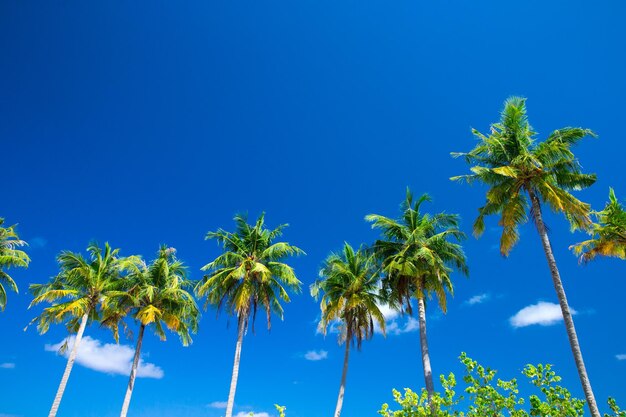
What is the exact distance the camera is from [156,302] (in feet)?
88.0

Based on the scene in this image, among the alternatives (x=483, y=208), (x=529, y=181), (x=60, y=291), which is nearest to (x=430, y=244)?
(x=483, y=208)

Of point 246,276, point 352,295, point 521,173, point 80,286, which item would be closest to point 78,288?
point 80,286

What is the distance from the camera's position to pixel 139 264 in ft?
90.3

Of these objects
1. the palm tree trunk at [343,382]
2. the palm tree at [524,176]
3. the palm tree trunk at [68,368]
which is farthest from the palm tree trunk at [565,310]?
the palm tree trunk at [68,368]

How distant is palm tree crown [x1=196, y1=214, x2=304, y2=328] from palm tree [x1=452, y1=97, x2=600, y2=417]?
37.7ft

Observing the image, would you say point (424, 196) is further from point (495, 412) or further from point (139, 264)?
point (139, 264)

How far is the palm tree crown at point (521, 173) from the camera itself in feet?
59.5

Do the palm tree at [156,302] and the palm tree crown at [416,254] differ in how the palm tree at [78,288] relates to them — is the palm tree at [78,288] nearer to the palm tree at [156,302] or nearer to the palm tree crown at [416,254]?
the palm tree at [156,302]

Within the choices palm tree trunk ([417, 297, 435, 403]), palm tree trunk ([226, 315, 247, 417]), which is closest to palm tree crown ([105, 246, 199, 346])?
palm tree trunk ([226, 315, 247, 417])

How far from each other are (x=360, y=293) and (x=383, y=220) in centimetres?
486

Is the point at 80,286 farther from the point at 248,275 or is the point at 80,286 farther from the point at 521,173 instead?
the point at 521,173

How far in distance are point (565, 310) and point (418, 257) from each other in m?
8.00

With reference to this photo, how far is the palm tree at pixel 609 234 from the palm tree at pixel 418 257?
6410mm

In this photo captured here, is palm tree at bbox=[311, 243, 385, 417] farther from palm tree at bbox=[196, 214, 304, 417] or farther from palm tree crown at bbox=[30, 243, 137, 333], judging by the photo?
palm tree crown at bbox=[30, 243, 137, 333]
